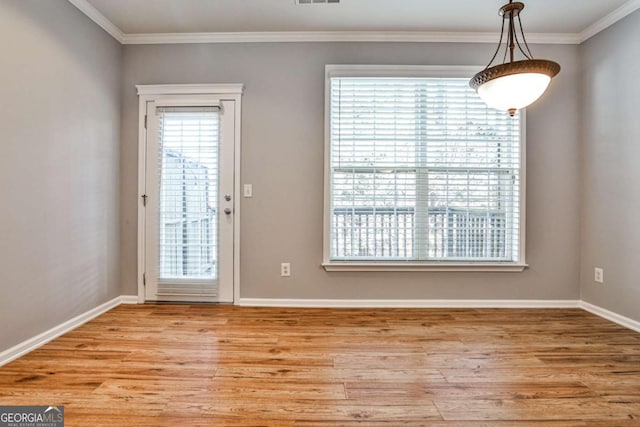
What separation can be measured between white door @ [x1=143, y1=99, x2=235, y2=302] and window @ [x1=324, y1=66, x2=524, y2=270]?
3.20ft

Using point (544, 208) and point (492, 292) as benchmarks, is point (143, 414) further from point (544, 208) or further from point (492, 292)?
point (544, 208)

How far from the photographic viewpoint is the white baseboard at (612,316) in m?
2.50

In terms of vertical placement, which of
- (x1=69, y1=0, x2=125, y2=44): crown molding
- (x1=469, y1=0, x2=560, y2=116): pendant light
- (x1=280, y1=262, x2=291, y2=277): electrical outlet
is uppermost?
(x1=69, y1=0, x2=125, y2=44): crown molding

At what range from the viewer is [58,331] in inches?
90.7

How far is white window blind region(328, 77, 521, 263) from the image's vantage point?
295 cm

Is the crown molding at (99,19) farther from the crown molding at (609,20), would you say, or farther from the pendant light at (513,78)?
the crown molding at (609,20)

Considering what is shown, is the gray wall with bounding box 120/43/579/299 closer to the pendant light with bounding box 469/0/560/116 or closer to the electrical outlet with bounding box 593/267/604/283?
the electrical outlet with bounding box 593/267/604/283

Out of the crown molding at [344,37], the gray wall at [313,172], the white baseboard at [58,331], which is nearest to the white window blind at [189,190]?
the gray wall at [313,172]

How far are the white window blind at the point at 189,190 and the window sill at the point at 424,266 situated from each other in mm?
1167

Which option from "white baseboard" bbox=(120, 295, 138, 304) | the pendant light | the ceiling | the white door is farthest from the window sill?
the ceiling

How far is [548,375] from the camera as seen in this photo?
180cm

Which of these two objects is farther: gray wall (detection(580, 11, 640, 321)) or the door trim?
the door trim

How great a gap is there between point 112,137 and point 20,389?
2.08 metres

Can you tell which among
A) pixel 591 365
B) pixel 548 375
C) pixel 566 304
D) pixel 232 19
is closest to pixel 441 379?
pixel 548 375
